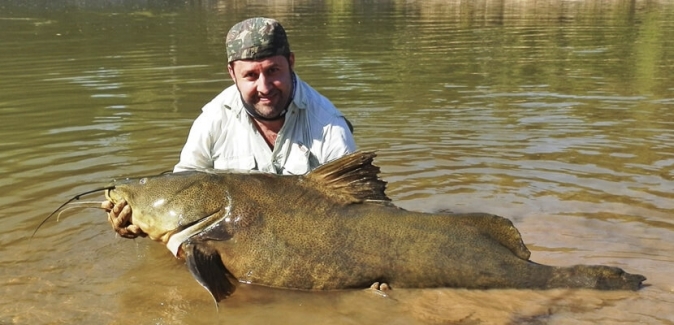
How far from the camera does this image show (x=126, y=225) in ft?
12.8

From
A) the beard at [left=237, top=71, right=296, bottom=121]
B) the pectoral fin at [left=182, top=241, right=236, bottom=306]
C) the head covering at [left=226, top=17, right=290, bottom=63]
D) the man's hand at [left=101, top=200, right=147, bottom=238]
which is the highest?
the head covering at [left=226, top=17, right=290, bottom=63]

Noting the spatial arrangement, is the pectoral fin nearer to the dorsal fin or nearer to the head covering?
the dorsal fin

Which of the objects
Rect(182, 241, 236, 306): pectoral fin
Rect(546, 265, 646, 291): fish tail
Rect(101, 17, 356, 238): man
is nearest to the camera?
Rect(182, 241, 236, 306): pectoral fin

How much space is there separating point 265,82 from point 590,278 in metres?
2.08

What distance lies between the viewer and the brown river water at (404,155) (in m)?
3.75

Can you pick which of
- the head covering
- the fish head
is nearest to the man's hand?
the fish head

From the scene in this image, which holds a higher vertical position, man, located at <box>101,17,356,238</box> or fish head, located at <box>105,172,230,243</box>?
man, located at <box>101,17,356,238</box>

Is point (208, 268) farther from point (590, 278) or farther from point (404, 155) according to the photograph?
point (404, 155)

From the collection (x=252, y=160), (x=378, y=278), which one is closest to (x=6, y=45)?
(x=252, y=160)

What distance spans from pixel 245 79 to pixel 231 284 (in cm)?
119

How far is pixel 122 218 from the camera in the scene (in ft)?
12.6

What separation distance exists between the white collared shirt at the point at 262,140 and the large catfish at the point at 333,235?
21.4 inches

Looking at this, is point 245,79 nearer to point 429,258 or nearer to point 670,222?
point 429,258

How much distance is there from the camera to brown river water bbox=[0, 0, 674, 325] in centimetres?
375
